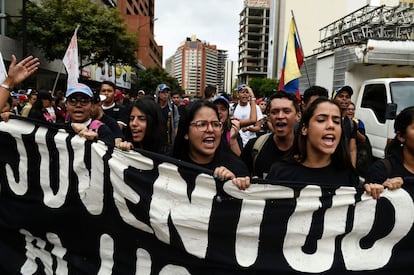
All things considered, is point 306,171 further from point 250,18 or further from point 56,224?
point 250,18

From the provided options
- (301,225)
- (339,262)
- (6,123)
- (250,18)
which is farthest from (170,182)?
(250,18)

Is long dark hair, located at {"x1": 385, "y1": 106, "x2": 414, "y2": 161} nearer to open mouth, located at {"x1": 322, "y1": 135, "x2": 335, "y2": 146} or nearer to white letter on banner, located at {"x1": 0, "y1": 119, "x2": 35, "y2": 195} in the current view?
open mouth, located at {"x1": 322, "y1": 135, "x2": 335, "y2": 146}

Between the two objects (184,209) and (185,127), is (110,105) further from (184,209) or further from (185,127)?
(184,209)

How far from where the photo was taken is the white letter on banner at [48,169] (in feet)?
9.41

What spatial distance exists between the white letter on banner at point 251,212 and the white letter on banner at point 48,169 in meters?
1.18

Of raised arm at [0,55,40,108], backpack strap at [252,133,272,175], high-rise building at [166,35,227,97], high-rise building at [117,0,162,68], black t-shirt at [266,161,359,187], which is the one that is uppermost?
high-rise building at [166,35,227,97]

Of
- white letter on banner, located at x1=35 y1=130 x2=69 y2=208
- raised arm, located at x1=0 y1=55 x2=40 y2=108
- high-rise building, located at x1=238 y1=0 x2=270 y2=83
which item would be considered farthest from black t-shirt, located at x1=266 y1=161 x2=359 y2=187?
high-rise building, located at x1=238 y1=0 x2=270 y2=83

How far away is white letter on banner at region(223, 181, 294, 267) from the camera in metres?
2.39

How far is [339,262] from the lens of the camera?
243 centimetres

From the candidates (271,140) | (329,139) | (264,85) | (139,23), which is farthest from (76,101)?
(139,23)

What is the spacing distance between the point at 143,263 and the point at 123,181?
525 millimetres

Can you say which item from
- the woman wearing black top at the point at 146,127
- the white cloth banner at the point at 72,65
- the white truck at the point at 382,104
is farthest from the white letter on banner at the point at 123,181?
the white truck at the point at 382,104

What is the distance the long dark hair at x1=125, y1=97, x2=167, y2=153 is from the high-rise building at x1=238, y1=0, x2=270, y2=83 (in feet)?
320

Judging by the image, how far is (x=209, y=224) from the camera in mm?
2449
